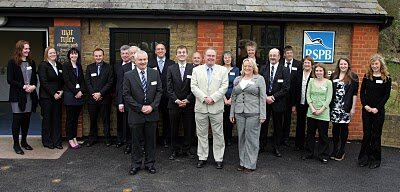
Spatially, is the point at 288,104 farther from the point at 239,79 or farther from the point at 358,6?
the point at 358,6

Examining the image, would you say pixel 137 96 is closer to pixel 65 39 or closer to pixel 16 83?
pixel 16 83

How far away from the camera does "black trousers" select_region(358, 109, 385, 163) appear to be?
21.1ft

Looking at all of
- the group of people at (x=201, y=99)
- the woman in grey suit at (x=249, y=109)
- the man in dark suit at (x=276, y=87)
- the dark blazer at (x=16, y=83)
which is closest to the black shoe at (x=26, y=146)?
the group of people at (x=201, y=99)

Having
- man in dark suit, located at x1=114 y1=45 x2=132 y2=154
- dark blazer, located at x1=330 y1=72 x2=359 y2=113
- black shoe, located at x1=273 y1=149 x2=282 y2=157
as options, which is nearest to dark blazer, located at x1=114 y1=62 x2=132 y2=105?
man in dark suit, located at x1=114 y1=45 x2=132 y2=154

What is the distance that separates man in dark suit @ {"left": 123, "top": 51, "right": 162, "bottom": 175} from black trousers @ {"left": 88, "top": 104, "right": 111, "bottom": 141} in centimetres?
163

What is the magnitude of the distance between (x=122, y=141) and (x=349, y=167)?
3955 mm

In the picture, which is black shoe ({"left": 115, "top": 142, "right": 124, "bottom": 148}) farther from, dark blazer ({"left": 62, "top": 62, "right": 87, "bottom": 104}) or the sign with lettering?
the sign with lettering

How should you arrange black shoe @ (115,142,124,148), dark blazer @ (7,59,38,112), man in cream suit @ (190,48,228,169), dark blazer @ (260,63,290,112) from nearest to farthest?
1. man in cream suit @ (190,48,228,169)
2. dark blazer @ (7,59,38,112)
3. dark blazer @ (260,63,290,112)
4. black shoe @ (115,142,124,148)

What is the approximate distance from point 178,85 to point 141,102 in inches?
34.7

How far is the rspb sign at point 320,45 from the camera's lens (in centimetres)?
799

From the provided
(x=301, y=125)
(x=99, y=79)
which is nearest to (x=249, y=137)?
(x=301, y=125)

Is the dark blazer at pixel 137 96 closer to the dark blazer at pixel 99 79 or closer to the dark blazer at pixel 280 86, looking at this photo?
the dark blazer at pixel 99 79

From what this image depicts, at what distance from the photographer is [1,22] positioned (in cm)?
749

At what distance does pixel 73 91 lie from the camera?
7152 millimetres
